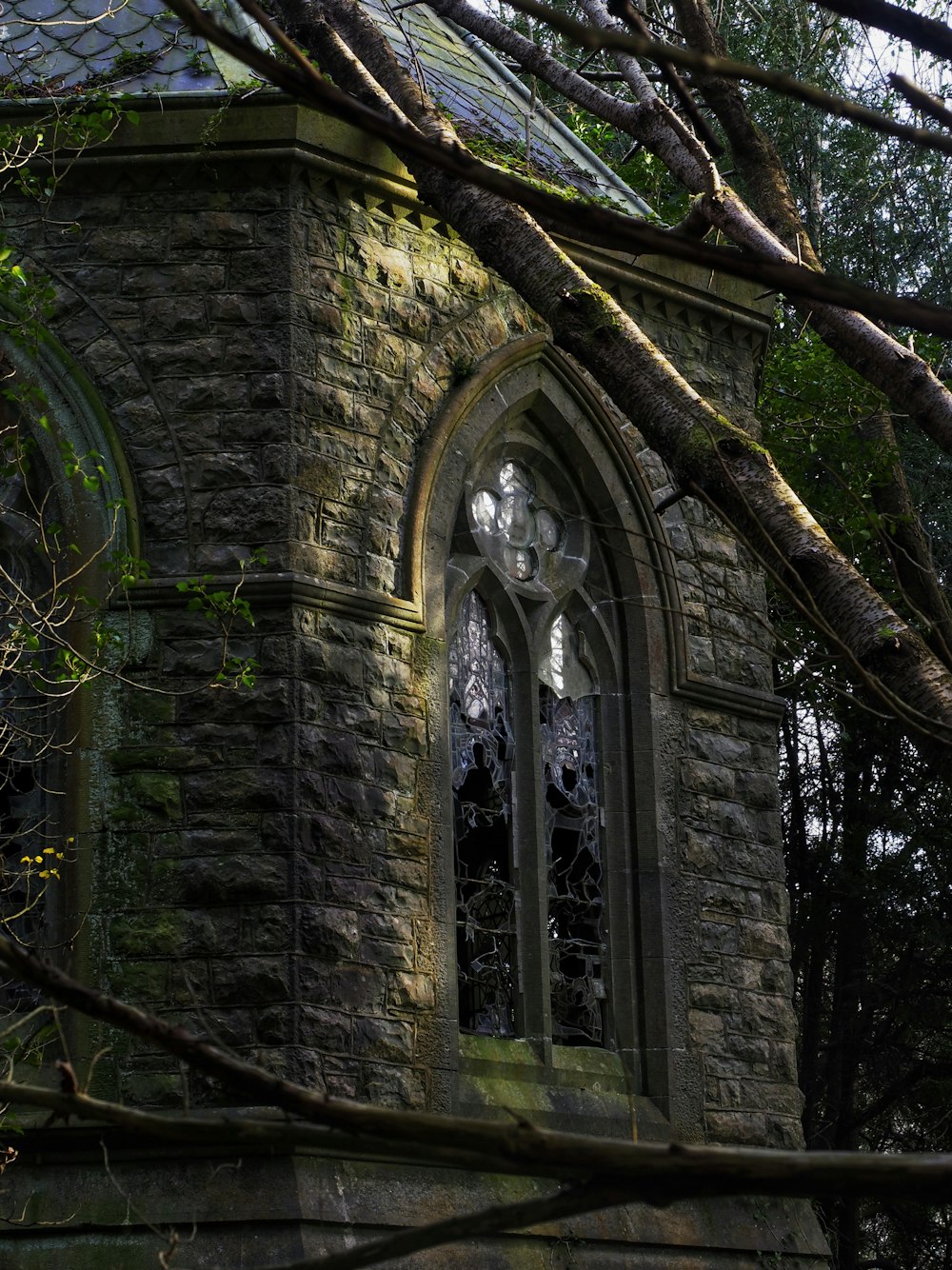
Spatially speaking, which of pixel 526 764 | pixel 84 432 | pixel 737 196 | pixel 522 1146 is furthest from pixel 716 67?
pixel 526 764

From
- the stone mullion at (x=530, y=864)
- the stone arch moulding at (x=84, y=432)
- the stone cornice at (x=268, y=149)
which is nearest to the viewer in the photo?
the stone arch moulding at (x=84, y=432)

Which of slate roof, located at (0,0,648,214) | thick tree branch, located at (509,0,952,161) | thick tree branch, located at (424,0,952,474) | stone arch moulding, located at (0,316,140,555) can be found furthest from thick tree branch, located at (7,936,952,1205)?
slate roof, located at (0,0,648,214)

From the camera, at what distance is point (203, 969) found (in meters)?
7.22

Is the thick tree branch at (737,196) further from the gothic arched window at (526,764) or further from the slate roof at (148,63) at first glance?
the gothic arched window at (526,764)

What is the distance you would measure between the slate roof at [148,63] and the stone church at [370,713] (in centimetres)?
3

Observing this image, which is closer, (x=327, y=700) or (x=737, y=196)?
(x=737, y=196)

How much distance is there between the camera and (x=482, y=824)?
8.57 meters

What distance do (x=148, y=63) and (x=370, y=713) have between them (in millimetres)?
3063

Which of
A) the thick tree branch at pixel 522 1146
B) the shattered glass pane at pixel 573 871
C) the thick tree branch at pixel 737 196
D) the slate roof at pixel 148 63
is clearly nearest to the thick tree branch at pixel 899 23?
the thick tree branch at pixel 522 1146

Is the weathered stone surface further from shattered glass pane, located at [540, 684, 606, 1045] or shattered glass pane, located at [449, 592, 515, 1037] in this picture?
shattered glass pane, located at [449, 592, 515, 1037]

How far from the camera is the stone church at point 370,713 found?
23.8 feet

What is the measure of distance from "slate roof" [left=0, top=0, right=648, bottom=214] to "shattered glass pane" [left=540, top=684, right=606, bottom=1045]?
9.03 ft

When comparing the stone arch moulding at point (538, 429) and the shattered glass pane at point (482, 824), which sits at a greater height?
the stone arch moulding at point (538, 429)

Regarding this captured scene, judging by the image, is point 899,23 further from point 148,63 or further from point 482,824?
point 148,63
